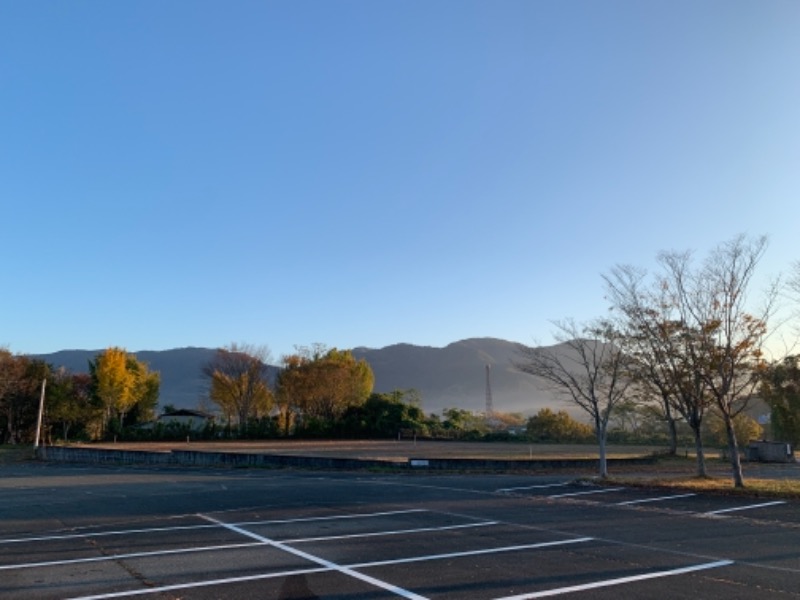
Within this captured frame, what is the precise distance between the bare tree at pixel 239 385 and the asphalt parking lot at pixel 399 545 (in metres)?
46.9

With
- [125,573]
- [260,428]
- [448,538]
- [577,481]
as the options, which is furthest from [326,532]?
[260,428]

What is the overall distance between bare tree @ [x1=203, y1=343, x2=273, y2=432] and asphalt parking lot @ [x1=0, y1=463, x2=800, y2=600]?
154ft

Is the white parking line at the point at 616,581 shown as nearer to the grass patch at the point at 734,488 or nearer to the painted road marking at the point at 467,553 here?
the painted road marking at the point at 467,553

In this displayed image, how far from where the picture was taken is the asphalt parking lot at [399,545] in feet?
22.1

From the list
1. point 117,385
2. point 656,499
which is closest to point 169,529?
point 656,499

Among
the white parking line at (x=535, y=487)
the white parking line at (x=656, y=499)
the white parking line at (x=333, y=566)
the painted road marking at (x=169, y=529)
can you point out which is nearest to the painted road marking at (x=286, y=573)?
the white parking line at (x=333, y=566)

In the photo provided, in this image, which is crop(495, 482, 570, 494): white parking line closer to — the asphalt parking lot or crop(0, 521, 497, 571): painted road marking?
the asphalt parking lot

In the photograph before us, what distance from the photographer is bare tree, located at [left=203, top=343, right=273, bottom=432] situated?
2473 inches

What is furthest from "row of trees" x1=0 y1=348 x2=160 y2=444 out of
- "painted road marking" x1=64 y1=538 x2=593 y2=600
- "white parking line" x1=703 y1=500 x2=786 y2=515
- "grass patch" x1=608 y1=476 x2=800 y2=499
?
"white parking line" x1=703 y1=500 x2=786 y2=515

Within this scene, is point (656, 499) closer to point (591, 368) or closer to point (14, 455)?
point (591, 368)

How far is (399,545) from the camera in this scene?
9.13 meters

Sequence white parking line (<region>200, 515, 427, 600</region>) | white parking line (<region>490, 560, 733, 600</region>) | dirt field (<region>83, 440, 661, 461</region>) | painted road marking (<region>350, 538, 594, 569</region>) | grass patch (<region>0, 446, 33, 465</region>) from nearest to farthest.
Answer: white parking line (<region>490, 560, 733, 600</region>) < white parking line (<region>200, 515, 427, 600</region>) < painted road marking (<region>350, 538, 594, 569</region>) < grass patch (<region>0, 446, 33, 465</region>) < dirt field (<region>83, 440, 661, 461</region>)

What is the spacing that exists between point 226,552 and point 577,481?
1360cm

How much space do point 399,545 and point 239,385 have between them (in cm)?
5670
